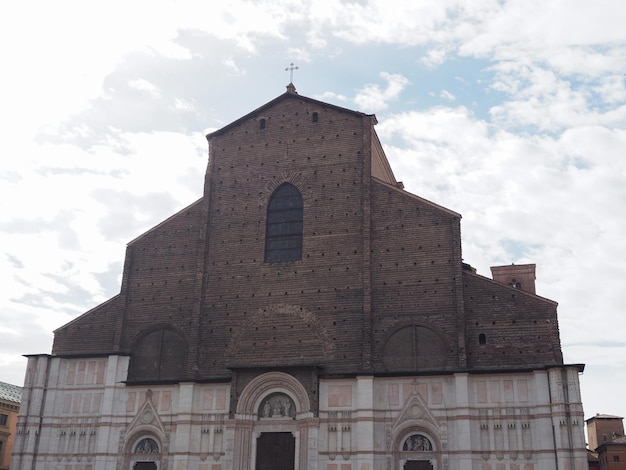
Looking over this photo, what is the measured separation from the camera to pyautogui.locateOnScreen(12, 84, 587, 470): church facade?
1962cm

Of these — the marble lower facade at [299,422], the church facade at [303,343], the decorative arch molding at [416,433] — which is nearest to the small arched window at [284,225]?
the church facade at [303,343]

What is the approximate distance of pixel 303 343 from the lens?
21.6 m

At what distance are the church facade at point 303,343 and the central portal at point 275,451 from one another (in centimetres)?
5

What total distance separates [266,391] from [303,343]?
184 cm

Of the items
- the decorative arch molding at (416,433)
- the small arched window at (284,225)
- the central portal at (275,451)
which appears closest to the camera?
the decorative arch molding at (416,433)

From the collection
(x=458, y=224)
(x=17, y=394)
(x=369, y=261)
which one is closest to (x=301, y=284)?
(x=369, y=261)

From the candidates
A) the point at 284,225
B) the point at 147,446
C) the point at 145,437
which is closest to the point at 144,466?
the point at 147,446

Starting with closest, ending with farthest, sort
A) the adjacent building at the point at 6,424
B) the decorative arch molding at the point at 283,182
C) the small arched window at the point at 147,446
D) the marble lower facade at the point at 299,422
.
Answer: the marble lower facade at the point at 299,422, the small arched window at the point at 147,446, the decorative arch molding at the point at 283,182, the adjacent building at the point at 6,424

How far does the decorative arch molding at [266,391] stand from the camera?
20984mm

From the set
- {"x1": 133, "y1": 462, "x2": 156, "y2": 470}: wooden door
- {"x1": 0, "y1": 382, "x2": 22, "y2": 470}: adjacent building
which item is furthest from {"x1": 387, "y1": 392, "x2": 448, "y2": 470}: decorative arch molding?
{"x1": 0, "y1": 382, "x2": 22, "y2": 470}: adjacent building

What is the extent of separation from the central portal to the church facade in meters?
0.05

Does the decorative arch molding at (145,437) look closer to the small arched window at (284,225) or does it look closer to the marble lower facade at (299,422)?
the marble lower facade at (299,422)

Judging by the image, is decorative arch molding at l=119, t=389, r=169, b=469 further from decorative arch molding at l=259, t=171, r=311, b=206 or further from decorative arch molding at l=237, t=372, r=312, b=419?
decorative arch molding at l=259, t=171, r=311, b=206

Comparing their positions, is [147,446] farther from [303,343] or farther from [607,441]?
[607,441]
